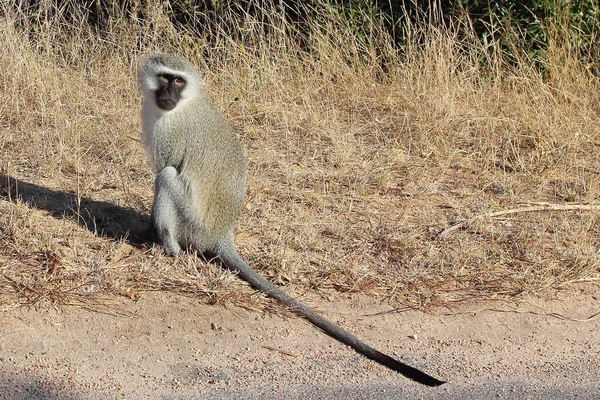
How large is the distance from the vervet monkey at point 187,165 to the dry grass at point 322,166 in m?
0.18

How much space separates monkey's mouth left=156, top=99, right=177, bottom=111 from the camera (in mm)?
4828

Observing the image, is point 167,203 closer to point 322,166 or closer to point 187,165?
point 187,165

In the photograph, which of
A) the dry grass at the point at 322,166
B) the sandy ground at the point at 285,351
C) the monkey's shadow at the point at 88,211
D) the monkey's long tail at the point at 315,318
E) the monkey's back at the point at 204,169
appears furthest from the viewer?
the monkey's shadow at the point at 88,211

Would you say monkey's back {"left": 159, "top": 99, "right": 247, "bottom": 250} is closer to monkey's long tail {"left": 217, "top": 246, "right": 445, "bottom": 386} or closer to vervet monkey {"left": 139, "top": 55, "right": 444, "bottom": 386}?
vervet monkey {"left": 139, "top": 55, "right": 444, "bottom": 386}

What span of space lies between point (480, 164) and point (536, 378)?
A: 263 cm

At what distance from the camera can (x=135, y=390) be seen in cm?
375

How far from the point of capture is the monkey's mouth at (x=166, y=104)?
15.8ft

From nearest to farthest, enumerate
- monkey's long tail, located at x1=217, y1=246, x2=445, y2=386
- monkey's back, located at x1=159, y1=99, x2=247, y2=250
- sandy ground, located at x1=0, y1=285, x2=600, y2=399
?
sandy ground, located at x1=0, y1=285, x2=600, y2=399, monkey's long tail, located at x1=217, y1=246, x2=445, y2=386, monkey's back, located at x1=159, y1=99, x2=247, y2=250

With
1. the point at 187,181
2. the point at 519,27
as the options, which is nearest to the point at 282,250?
the point at 187,181

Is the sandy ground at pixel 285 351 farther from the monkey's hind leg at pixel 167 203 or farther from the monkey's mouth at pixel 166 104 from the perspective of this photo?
the monkey's mouth at pixel 166 104

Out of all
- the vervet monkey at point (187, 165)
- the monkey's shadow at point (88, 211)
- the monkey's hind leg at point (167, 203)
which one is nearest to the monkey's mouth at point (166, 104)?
the vervet monkey at point (187, 165)

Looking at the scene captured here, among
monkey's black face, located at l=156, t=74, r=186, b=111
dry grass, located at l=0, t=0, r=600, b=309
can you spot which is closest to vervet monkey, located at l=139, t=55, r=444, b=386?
monkey's black face, located at l=156, t=74, r=186, b=111

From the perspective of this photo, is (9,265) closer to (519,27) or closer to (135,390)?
(135,390)

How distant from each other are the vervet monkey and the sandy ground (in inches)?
20.9
